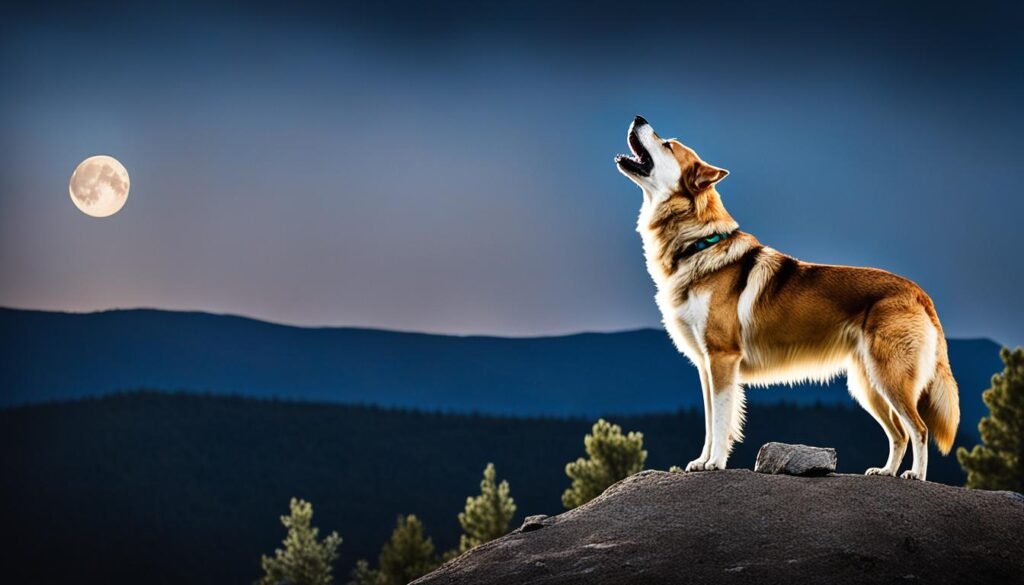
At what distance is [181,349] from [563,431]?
83306mm

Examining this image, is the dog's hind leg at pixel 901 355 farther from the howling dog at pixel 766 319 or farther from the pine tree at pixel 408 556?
the pine tree at pixel 408 556

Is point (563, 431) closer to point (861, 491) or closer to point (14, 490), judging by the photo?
point (14, 490)

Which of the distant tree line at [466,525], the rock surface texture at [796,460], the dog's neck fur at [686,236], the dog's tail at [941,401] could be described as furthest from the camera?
the distant tree line at [466,525]

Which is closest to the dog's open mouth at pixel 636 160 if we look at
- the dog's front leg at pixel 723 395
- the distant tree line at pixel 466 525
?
the dog's front leg at pixel 723 395

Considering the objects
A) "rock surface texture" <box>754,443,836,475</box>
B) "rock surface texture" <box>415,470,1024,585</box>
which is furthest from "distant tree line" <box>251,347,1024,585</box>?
"rock surface texture" <box>415,470,1024,585</box>

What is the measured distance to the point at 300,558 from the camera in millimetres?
58969

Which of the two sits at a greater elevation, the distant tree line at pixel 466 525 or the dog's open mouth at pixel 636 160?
the distant tree line at pixel 466 525

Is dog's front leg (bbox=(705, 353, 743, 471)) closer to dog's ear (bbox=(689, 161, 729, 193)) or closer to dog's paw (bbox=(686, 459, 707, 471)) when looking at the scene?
dog's paw (bbox=(686, 459, 707, 471))

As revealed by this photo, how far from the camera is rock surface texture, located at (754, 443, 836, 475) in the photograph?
12.8 meters

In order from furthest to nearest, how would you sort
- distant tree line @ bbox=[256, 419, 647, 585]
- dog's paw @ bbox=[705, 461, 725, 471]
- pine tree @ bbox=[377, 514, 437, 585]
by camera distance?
pine tree @ bbox=[377, 514, 437, 585] < distant tree line @ bbox=[256, 419, 647, 585] < dog's paw @ bbox=[705, 461, 725, 471]

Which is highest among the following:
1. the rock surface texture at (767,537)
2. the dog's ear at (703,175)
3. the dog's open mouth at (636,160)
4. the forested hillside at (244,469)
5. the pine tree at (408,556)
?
the forested hillside at (244,469)

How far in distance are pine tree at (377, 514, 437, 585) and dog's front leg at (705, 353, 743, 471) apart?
43392 millimetres

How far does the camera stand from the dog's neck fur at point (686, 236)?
1246 centimetres

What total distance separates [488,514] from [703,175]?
121ft
